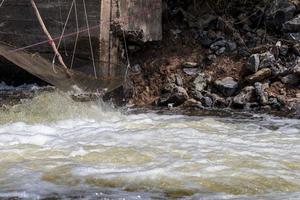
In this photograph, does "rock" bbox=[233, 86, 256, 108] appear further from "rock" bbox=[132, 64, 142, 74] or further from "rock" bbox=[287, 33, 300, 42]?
"rock" bbox=[132, 64, 142, 74]

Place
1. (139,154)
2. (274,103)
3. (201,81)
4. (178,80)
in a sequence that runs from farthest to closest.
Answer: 1. (178,80)
2. (201,81)
3. (274,103)
4. (139,154)

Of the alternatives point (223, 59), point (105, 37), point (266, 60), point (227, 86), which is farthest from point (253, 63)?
point (105, 37)

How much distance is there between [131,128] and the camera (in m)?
7.44

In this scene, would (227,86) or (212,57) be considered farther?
(212,57)

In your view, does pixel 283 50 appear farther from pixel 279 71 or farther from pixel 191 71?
pixel 191 71

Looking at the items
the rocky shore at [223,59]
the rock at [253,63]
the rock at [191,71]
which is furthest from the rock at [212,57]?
the rock at [253,63]

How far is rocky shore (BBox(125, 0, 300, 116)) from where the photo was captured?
9102mm

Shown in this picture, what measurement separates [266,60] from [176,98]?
1.55 m

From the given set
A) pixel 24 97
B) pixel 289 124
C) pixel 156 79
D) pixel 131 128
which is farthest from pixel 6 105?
pixel 289 124

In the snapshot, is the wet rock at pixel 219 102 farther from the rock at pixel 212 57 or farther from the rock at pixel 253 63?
the rock at pixel 212 57

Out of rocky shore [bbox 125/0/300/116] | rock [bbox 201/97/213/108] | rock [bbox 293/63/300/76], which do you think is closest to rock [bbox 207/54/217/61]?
rocky shore [bbox 125/0/300/116]

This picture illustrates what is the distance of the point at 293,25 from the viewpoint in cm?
998

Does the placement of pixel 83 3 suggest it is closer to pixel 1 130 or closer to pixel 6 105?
pixel 6 105

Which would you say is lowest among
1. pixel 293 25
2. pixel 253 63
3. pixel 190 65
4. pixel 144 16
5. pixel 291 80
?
pixel 291 80
